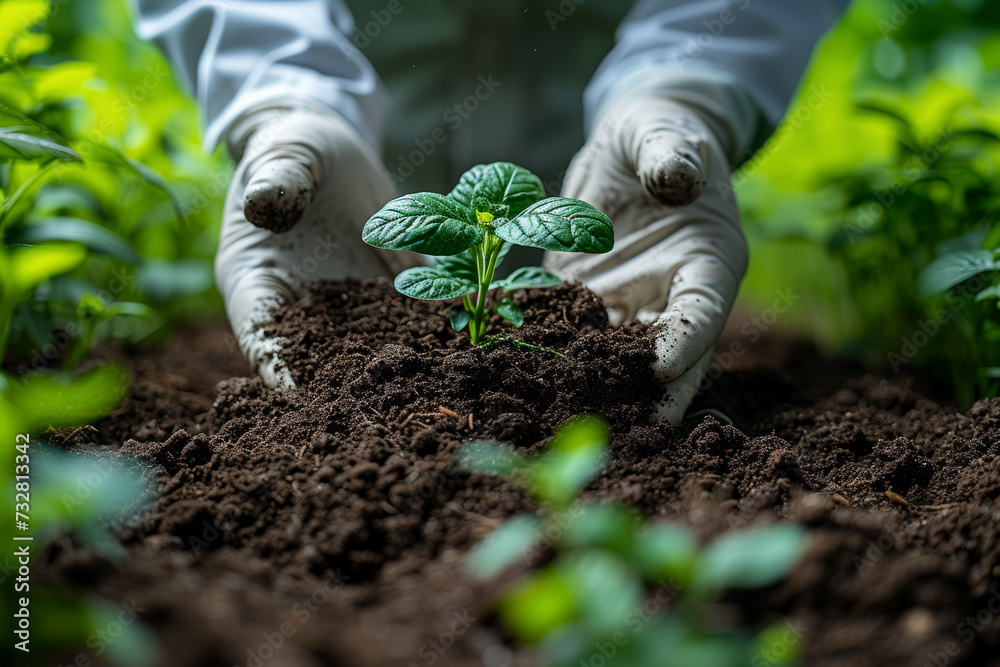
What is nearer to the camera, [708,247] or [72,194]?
[708,247]

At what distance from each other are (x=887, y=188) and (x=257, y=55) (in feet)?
5.67

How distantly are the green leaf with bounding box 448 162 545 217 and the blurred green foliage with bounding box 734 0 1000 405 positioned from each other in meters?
0.96

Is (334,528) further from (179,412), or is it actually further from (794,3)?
(794,3)

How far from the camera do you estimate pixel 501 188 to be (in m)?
1.17

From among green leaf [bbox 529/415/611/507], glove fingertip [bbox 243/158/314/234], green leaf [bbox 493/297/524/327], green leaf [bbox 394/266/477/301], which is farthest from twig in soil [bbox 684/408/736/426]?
glove fingertip [bbox 243/158/314/234]

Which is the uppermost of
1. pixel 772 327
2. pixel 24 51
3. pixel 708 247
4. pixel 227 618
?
pixel 24 51

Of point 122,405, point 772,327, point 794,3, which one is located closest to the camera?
point 122,405

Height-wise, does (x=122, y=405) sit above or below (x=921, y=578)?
below

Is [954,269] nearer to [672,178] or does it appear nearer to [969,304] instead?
[969,304]

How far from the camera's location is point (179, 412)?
1372mm

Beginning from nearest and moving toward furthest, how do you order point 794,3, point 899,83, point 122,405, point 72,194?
1. point 122,405
2. point 72,194
3. point 794,3
4. point 899,83

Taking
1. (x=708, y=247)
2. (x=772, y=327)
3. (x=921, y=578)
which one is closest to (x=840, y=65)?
(x=772, y=327)

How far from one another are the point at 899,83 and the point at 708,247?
243 cm

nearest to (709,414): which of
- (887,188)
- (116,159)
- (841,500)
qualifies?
(841,500)
